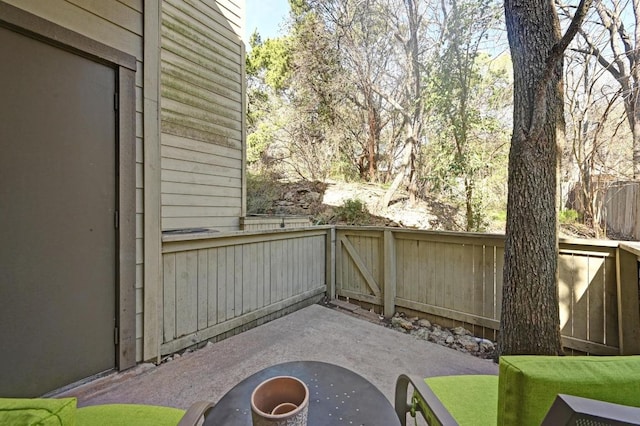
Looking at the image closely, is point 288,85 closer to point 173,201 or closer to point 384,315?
point 173,201

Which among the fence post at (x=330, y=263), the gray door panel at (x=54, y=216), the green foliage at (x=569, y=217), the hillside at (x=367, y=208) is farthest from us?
the hillside at (x=367, y=208)

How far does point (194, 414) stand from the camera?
1.06 m

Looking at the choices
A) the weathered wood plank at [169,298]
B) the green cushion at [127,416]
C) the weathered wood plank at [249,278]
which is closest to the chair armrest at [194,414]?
the green cushion at [127,416]

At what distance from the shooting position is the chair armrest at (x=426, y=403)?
1.01 meters

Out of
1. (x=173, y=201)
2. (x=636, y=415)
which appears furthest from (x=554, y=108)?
(x=173, y=201)

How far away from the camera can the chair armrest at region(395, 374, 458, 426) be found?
101 centimetres

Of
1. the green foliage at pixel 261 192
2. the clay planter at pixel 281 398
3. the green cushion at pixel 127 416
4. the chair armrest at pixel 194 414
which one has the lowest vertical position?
the green cushion at pixel 127 416

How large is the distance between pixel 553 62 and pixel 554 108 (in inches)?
14.8

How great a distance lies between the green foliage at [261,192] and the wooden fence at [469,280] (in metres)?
4.70

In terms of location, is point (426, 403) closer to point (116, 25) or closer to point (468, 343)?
point (468, 343)

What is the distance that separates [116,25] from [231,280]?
2.31 m

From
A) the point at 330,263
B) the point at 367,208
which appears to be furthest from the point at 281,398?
the point at 367,208

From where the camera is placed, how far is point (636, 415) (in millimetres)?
595

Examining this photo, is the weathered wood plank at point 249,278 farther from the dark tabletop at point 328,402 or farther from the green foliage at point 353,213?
the green foliage at point 353,213
